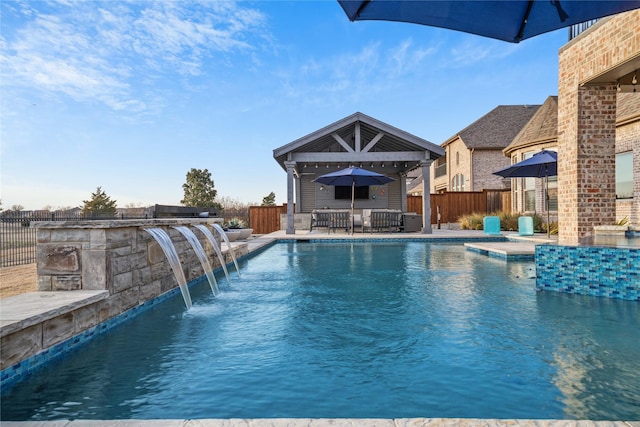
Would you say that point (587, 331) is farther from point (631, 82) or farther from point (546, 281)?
point (631, 82)

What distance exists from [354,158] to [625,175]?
847 cm

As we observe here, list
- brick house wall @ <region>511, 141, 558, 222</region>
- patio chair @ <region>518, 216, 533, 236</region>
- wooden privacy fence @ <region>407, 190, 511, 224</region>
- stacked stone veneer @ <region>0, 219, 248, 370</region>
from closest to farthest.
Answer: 1. stacked stone veneer @ <region>0, 219, 248, 370</region>
2. patio chair @ <region>518, 216, 533, 236</region>
3. brick house wall @ <region>511, 141, 558, 222</region>
4. wooden privacy fence @ <region>407, 190, 511, 224</region>

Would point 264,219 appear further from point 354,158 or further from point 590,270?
point 590,270

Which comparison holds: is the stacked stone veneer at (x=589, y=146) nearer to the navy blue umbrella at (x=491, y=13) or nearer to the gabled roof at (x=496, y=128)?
the navy blue umbrella at (x=491, y=13)

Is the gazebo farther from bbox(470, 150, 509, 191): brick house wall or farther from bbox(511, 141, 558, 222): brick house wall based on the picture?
bbox(470, 150, 509, 191): brick house wall

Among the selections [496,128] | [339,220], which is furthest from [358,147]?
[496,128]

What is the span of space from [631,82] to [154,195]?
131ft

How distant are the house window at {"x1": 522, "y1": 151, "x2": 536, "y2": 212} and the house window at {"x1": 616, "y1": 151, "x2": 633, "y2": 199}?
5280 mm

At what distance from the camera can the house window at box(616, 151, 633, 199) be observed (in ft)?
35.7

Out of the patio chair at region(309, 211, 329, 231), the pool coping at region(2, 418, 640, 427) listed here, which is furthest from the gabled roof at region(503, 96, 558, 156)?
the pool coping at region(2, 418, 640, 427)

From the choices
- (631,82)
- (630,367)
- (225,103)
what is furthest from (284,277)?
(225,103)

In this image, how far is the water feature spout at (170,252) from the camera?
182 inches

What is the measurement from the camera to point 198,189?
37.3 meters

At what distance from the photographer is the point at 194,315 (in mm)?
4188
